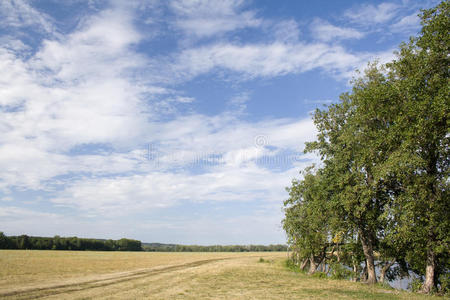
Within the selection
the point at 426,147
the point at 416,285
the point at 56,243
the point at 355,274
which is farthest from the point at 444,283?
the point at 56,243

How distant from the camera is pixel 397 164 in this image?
19.4 m

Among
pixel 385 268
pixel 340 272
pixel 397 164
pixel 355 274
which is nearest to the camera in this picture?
pixel 397 164

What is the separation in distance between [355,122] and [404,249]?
10.3m

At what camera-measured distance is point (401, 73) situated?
21859 millimetres

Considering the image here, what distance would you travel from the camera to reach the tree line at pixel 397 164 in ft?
62.3

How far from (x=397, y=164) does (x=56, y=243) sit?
135487 millimetres

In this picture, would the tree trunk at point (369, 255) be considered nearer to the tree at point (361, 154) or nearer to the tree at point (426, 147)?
the tree at point (361, 154)

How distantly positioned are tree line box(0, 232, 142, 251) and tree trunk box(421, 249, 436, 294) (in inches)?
5094

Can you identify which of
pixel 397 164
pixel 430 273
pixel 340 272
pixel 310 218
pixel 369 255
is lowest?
pixel 340 272

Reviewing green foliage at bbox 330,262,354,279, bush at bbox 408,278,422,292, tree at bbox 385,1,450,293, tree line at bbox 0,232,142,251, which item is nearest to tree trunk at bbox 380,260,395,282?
bush at bbox 408,278,422,292

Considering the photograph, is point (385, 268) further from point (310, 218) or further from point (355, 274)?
point (310, 218)

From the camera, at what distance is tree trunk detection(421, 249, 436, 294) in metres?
20.5

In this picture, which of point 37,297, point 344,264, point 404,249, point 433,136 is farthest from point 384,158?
point 37,297

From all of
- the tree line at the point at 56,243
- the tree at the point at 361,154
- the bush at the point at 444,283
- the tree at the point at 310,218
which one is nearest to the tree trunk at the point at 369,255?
the tree at the point at 361,154
